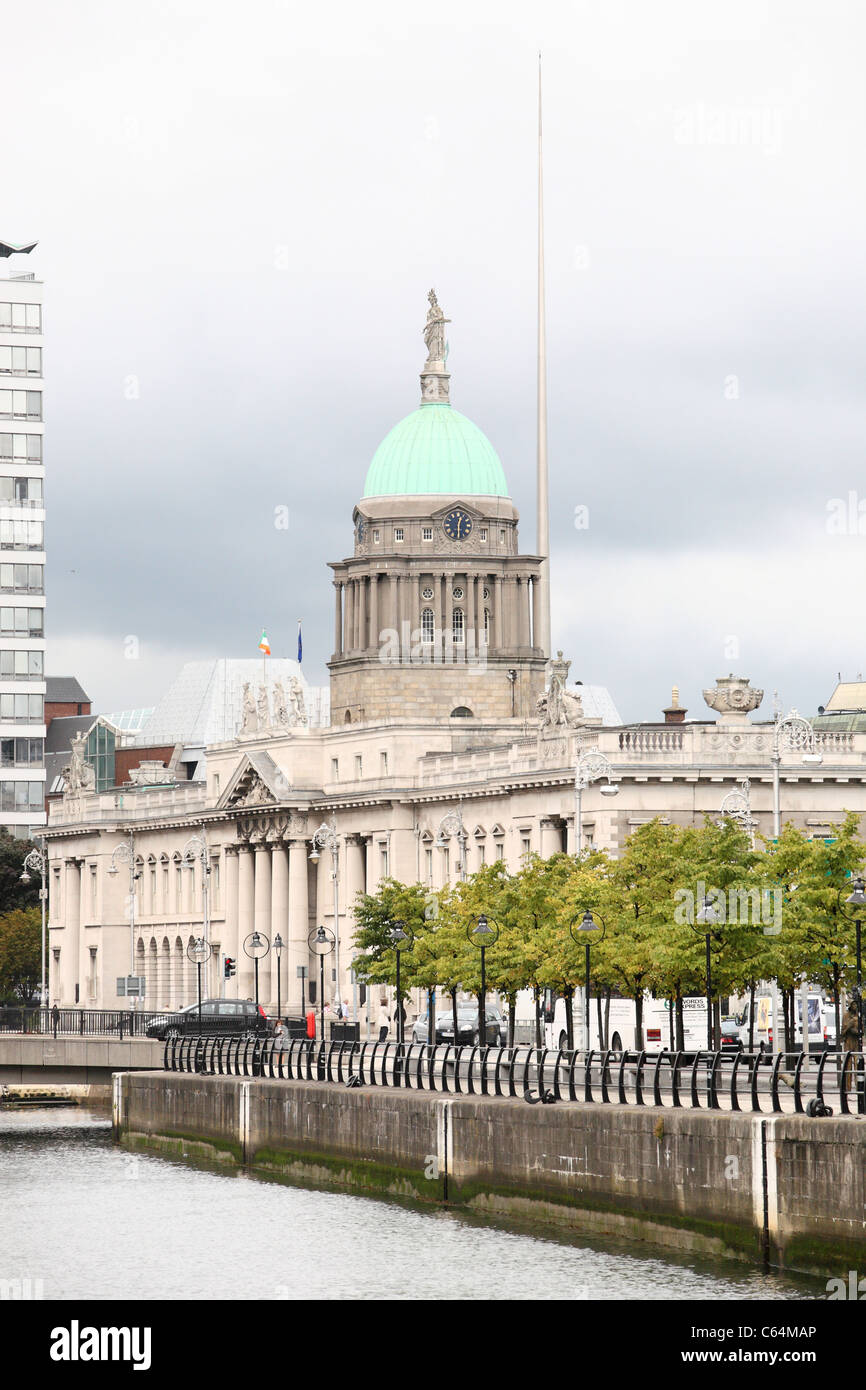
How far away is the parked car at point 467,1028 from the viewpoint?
111 m

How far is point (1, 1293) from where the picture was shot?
216 ft

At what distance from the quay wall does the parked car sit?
13.1 meters

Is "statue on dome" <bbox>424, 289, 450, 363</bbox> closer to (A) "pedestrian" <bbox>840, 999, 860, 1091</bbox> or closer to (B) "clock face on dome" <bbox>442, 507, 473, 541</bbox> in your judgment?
(B) "clock face on dome" <bbox>442, 507, 473, 541</bbox>

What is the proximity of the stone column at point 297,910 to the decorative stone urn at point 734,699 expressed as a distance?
41.3 m

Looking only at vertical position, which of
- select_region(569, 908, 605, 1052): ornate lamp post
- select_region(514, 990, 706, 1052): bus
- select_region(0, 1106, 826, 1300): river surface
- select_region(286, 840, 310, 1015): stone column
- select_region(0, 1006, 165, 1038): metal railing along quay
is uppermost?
select_region(286, 840, 310, 1015): stone column

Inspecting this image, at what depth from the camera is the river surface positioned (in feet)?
208

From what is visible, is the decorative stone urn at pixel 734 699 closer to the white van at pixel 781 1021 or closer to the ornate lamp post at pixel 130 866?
the white van at pixel 781 1021

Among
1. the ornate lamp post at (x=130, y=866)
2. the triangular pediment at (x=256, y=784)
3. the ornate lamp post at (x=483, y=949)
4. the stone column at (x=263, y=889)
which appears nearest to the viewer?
the ornate lamp post at (x=483, y=949)

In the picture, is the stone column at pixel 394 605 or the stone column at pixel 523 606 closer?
the stone column at pixel 394 605

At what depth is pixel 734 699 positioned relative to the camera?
13075cm

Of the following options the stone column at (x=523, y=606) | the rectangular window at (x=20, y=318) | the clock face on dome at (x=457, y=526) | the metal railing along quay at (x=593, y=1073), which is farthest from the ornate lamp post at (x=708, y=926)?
the rectangular window at (x=20, y=318)

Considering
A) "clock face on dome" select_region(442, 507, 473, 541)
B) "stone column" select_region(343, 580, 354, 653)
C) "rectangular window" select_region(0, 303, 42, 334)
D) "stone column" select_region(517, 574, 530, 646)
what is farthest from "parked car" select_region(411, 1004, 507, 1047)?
"rectangular window" select_region(0, 303, 42, 334)

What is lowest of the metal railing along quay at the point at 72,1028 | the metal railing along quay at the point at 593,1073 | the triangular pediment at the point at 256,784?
the metal railing along quay at the point at 593,1073
